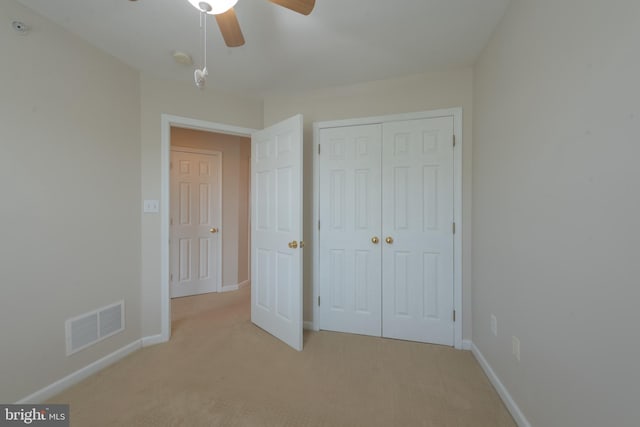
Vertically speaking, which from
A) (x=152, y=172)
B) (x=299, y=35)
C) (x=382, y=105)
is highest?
(x=299, y=35)

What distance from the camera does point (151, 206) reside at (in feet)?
7.45

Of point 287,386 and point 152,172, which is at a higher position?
point 152,172

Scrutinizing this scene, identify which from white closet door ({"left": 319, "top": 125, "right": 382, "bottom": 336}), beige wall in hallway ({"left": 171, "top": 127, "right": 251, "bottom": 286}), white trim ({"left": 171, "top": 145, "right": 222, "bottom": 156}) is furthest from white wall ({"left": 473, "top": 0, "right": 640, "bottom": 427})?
white trim ({"left": 171, "top": 145, "right": 222, "bottom": 156})

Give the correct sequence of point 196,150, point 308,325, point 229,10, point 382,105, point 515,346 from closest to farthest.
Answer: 1. point 229,10
2. point 515,346
3. point 382,105
4. point 308,325
5. point 196,150

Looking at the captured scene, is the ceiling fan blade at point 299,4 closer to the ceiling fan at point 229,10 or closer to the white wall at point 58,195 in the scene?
the ceiling fan at point 229,10

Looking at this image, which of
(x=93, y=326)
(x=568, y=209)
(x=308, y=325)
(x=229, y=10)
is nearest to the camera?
(x=568, y=209)

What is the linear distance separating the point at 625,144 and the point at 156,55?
273cm

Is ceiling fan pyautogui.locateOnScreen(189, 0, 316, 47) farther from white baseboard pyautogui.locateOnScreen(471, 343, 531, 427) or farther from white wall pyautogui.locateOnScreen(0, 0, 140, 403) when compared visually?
white baseboard pyautogui.locateOnScreen(471, 343, 531, 427)

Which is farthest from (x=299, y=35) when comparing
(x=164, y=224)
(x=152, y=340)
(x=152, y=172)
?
(x=152, y=340)

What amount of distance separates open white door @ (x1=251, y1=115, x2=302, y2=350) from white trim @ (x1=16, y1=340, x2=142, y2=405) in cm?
107

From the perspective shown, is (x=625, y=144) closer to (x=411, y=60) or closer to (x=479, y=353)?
(x=411, y=60)

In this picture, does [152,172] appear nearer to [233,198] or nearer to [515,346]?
[233,198]

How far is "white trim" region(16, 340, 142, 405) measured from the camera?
155 cm

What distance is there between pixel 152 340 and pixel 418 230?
101 inches
